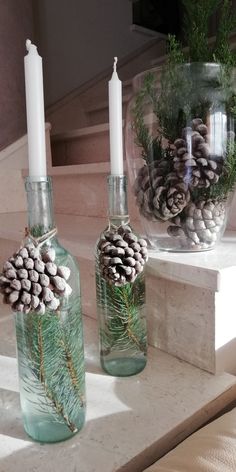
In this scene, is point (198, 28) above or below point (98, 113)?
below

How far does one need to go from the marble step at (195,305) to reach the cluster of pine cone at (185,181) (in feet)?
0.20

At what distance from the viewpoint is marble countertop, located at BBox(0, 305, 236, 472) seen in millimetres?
429

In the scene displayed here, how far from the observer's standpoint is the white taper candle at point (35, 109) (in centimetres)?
39

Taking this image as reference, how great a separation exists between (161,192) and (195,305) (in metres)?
0.19

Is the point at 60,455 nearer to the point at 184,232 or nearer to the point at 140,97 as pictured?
the point at 184,232

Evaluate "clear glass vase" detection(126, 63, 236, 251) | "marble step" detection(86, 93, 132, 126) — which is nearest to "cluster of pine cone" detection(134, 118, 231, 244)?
"clear glass vase" detection(126, 63, 236, 251)

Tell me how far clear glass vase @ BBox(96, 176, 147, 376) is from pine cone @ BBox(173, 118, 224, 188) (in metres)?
0.10

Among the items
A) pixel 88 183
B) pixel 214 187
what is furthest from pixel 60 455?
pixel 88 183

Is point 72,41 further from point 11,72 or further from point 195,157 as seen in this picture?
point 195,157

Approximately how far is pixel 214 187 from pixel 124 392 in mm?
343

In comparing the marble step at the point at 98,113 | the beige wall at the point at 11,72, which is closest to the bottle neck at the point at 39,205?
the beige wall at the point at 11,72

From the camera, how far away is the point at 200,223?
0.60 meters

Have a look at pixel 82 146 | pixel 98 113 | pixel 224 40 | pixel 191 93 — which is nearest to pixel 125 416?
pixel 191 93

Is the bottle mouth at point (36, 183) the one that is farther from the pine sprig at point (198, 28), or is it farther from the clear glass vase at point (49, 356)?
the pine sprig at point (198, 28)
